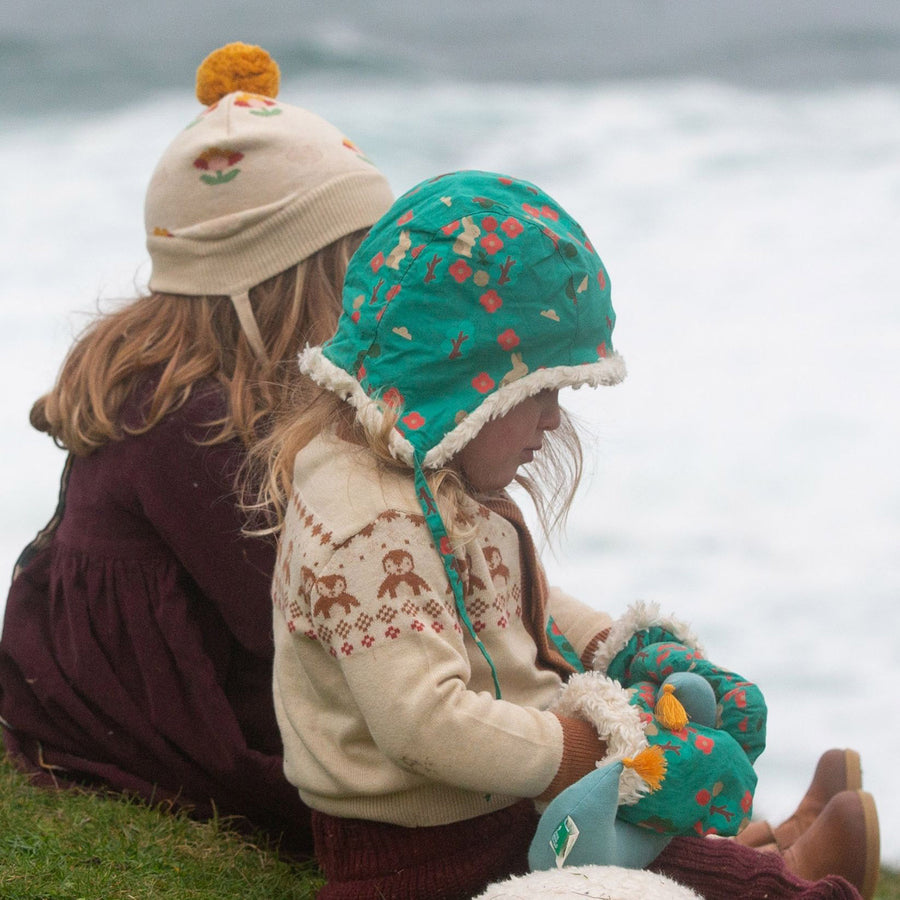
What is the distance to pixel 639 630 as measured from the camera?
2826 mm

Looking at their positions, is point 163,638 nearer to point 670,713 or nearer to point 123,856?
point 123,856

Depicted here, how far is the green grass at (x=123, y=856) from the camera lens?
2.72 metres

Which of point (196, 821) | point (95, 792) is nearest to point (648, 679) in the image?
point (196, 821)

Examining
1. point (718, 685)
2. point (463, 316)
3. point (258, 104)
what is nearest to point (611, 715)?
point (718, 685)

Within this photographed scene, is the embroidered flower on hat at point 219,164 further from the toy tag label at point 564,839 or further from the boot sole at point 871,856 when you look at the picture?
the boot sole at point 871,856

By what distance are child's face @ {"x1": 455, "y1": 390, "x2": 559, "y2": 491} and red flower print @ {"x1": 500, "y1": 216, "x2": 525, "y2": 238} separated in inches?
12.7

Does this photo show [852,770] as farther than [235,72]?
No

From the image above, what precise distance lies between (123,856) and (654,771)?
1.27 metres

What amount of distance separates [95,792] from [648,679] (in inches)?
58.6

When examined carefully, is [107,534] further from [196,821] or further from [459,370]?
[459,370]

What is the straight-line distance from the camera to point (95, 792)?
3.32 m

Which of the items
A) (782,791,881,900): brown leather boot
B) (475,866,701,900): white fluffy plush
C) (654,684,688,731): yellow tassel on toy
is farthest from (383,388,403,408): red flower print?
(782,791,881,900): brown leather boot

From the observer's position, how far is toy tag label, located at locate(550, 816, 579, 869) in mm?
2275

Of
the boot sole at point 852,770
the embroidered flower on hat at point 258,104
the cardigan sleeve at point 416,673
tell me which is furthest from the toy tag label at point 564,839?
the embroidered flower on hat at point 258,104
